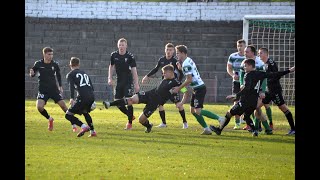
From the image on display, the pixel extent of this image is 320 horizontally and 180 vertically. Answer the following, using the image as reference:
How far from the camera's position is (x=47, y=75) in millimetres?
17781

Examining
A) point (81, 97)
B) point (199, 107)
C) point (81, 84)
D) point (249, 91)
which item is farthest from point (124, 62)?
point (249, 91)

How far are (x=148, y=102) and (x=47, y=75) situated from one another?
247cm

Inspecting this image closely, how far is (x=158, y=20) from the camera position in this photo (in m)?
36.0

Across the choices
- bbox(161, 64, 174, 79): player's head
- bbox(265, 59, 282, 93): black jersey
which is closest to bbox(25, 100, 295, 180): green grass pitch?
bbox(265, 59, 282, 93): black jersey

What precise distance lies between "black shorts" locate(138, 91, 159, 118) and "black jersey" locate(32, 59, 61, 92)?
82.6 inches

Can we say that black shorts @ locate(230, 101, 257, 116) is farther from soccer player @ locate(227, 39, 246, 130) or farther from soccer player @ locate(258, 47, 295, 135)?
soccer player @ locate(227, 39, 246, 130)

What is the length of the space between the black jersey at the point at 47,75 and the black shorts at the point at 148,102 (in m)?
2.10

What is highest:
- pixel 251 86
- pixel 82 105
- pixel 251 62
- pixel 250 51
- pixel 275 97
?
pixel 250 51

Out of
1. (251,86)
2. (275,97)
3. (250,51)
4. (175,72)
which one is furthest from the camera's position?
(175,72)

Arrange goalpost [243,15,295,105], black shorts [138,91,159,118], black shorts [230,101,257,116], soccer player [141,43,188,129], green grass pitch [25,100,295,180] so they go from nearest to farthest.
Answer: green grass pitch [25,100,295,180] < black shorts [230,101,257,116] < black shorts [138,91,159,118] < soccer player [141,43,188,129] < goalpost [243,15,295,105]

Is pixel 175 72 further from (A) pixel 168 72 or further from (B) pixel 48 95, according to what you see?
(B) pixel 48 95

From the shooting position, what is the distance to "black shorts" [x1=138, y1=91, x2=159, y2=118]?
16703 millimetres

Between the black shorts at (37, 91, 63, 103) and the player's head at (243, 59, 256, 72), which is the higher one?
the player's head at (243, 59, 256, 72)
